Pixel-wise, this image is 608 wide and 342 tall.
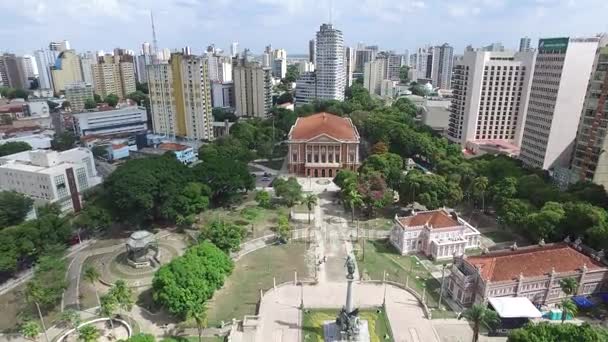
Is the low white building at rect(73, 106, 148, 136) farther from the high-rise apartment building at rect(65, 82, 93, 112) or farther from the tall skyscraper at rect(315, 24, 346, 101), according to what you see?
the tall skyscraper at rect(315, 24, 346, 101)

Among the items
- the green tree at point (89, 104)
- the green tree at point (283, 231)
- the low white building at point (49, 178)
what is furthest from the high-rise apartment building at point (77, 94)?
the green tree at point (283, 231)

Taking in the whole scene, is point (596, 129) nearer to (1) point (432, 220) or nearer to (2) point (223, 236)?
(1) point (432, 220)

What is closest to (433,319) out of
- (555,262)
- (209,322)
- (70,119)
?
(555,262)

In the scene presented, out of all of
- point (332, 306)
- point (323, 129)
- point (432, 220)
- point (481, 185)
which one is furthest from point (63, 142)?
point (481, 185)

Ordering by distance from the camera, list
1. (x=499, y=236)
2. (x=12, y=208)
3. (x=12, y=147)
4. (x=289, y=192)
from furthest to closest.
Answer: (x=12, y=147), (x=289, y=192), (x=499, y=236), (x=12, y=208)

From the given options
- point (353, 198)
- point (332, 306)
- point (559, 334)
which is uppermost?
point (353, 198)

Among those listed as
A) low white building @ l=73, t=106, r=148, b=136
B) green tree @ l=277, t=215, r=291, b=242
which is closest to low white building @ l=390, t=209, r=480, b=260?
green tree @ l=277, t=215, r=291, b=242
